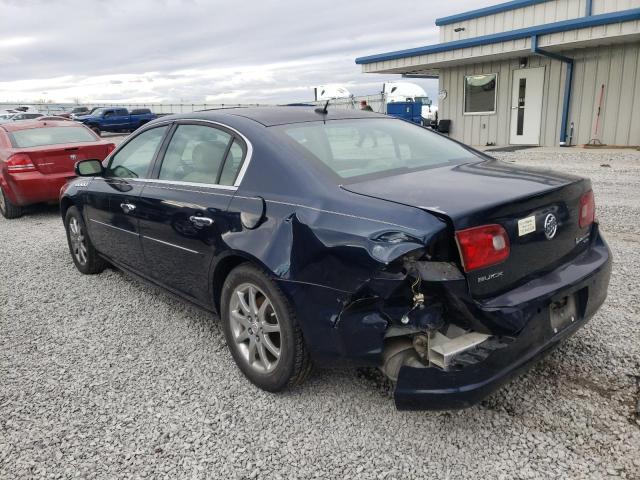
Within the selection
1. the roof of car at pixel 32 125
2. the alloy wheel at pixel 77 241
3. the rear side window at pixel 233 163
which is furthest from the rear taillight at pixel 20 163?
the rear side window at pixel 233 163

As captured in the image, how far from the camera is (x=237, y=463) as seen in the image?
233 cm

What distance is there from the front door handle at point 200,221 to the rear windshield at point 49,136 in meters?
6.02

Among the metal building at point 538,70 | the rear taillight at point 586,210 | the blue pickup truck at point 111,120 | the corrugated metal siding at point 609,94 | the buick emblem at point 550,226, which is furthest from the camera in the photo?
the blue pickup truck at point 111,120

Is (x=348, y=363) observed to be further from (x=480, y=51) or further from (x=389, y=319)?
(x=480, y=51)

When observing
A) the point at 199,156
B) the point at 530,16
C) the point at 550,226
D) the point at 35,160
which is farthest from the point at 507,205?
the point at 530,16

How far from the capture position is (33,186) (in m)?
7.57

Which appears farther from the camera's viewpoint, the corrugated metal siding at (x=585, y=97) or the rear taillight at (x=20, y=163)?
the corrugated metal siding at (x=585, y=97)

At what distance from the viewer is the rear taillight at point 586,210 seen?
2.73m

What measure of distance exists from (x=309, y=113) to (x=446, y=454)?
2.18m

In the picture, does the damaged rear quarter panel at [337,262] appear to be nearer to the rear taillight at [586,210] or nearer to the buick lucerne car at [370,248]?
the buick lucerne car at [370,248]

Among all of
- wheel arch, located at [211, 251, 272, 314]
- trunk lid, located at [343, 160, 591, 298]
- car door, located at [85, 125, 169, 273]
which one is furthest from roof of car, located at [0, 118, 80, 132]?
trunk lid, located at [343, 160, 591, 298]

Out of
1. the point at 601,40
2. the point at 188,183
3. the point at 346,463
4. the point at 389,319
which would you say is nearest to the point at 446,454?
the point at 346,463

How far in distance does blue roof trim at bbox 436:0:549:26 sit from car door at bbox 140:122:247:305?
52.4 feet

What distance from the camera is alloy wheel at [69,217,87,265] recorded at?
195 inches
